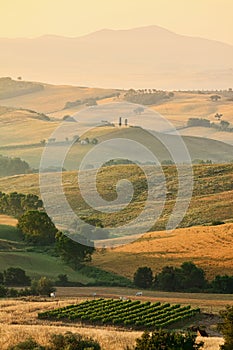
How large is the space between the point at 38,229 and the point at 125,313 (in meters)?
49.0

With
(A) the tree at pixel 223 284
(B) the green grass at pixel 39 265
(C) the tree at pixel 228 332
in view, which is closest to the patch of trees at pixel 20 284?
(B) the green grass at pixel 39 265

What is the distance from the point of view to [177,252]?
104m

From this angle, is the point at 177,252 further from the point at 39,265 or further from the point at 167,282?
the point at 167,282

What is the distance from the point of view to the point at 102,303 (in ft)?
222

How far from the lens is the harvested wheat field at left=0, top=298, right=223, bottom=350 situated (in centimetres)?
4799

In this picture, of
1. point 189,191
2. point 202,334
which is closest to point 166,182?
point 189,191

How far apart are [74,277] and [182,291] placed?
452 inches

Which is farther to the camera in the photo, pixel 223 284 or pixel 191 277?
pixel 191 277

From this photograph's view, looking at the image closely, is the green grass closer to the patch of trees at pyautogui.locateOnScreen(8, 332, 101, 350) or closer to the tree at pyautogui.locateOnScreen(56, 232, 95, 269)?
the tree at pyautogui.locateOnScreen(56, 232, 95, 269)

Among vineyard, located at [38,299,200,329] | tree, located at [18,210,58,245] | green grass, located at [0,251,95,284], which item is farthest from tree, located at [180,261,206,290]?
tree, located at [18,210,58,245]

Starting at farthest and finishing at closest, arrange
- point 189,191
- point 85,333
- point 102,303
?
point 189,191 → point 102,303 → point 85,333

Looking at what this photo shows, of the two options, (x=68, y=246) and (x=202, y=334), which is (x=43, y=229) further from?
(x=202, y=334)

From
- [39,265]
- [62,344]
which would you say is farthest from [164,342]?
[39,265]

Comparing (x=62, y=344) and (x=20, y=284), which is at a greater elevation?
(x=62, y=344)
